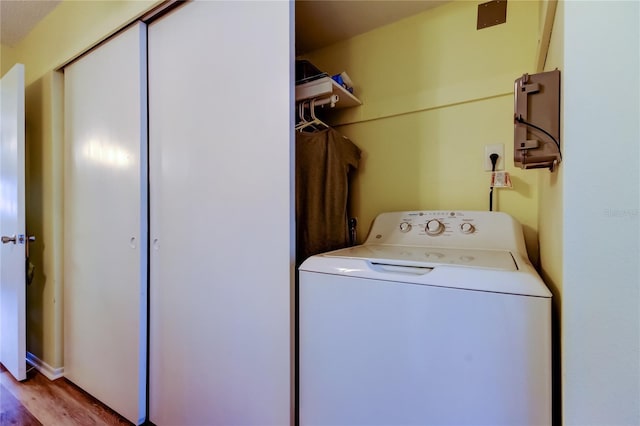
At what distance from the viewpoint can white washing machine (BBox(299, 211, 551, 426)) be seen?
626mm

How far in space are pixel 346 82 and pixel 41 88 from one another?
195cm

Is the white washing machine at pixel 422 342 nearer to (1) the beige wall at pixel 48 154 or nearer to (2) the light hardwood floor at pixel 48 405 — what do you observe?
(2) the light hardwood floor at pixel 48 405

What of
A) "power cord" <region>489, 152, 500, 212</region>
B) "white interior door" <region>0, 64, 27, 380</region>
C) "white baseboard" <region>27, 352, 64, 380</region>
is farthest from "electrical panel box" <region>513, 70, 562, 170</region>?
"white baseboard" <region>27, 352, 64, 380</region>

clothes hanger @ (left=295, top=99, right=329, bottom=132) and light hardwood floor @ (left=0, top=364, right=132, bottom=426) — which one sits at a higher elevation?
clothes hanger @ (left=295, top=99, right=329, bottom=132)

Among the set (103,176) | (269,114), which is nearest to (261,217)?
(269,114)

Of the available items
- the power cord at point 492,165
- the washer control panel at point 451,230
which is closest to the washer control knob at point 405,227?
the washer control panel at point 451,230

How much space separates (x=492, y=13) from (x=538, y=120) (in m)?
0.98

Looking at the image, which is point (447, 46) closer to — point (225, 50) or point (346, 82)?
point (346, 82)

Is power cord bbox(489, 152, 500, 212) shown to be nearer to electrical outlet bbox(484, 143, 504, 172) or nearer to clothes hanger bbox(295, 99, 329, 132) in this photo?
electrical outlet bbox(484, 143, 504, 172)

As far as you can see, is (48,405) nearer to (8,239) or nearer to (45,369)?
(45,369)

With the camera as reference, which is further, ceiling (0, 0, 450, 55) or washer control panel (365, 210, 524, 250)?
ceiling (0, 0, 450, 55)

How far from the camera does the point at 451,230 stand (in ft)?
4.00

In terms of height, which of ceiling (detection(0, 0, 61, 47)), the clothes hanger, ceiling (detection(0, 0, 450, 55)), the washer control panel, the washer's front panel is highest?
ceiling (detection(0, 0, 61, 47))

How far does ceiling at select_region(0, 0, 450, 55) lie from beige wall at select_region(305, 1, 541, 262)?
5 centimetres
